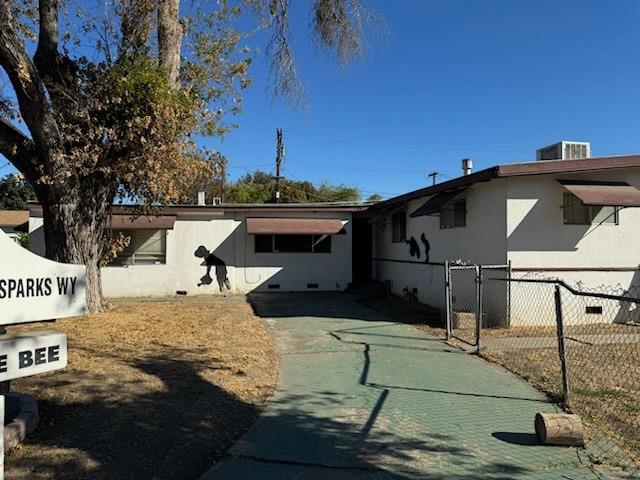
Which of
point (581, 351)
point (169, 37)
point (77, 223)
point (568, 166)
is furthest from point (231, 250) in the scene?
point (581, 351)

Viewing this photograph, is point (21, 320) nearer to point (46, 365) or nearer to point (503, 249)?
point (46, 365)

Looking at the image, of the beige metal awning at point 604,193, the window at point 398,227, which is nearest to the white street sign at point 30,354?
the beige metal awning at point 604,193

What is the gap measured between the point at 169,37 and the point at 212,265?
929 centimetres

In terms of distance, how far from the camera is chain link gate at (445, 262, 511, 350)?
9.52m

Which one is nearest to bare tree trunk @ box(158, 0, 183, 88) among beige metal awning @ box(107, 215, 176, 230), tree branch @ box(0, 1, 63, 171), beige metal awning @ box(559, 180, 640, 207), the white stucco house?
tree branch @ box(0, 1, 63, 171)

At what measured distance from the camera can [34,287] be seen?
337 centimetres

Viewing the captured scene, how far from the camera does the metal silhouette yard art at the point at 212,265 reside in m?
18.2

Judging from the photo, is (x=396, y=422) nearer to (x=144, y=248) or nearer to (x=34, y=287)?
(x=34, y=287)

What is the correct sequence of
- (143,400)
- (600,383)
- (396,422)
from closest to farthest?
(396,422) → (143,400) → (600,383)

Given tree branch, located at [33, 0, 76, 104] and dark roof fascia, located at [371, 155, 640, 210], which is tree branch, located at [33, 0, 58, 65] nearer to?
tree branch, located at [33, 0, 76, 104]

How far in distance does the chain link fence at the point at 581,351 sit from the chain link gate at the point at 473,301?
36mm

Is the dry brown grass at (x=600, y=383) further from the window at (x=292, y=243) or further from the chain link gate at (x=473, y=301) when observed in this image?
the window at (x=292, y=243)

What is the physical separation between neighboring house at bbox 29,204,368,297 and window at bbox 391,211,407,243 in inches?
72.2

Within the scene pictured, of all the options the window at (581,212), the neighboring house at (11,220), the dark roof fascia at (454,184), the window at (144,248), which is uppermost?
the neighboring house at (11,220)
